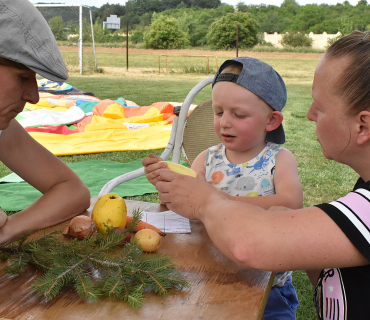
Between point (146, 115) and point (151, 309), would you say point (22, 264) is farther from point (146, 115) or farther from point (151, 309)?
point (146, 115)

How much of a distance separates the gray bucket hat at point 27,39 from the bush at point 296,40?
4308cm

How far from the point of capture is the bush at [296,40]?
133 ft

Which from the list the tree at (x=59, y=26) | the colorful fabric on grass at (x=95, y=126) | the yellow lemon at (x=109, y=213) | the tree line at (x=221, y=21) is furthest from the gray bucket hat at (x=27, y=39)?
the tree line at (x=221, y=21)

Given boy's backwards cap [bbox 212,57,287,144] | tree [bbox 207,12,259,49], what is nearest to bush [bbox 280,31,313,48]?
tree [bbox 207,12,259,49]

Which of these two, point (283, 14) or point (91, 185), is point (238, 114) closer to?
point (91, 185)

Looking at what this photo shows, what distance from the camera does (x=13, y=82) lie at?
48.4 inches

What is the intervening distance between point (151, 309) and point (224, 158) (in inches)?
46.4

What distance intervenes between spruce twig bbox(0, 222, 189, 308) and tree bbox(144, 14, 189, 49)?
42.3m

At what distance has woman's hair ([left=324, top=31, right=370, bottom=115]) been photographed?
1.00 meters

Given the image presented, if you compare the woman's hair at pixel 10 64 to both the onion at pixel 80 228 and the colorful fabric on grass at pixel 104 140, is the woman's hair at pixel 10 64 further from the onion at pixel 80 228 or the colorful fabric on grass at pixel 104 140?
the colorful fabric on grass at pixel 104 140

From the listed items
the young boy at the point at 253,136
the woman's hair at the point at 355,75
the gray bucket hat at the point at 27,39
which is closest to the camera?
the woman's hair at the point at 355,75

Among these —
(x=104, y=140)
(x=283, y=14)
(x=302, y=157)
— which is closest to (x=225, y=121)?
(x=302, y=157)

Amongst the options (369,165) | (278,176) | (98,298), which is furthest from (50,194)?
→ (369,165)

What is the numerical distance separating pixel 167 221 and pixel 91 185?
3241 mm
